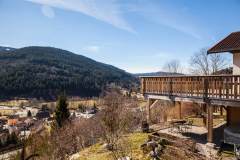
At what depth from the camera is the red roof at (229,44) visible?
51.8ft

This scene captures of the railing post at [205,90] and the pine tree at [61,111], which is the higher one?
the railing post at [205,90]

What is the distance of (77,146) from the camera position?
103 ft

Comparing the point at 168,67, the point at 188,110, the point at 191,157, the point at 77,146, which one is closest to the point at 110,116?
the point at 77,146

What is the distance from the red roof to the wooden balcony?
8.44ft

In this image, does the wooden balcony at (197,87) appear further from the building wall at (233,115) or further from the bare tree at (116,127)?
the bare tree at (116,127)

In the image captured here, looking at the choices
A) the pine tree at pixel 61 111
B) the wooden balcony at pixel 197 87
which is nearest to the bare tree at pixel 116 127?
the wooden balcony at pixel 197 87

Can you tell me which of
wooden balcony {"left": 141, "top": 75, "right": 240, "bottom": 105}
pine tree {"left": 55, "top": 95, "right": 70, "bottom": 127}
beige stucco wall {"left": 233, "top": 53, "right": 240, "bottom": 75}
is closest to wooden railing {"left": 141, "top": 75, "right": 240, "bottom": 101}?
wooden balcony {"left": 141, "top": 75, "right": 240, "bottom": 105}

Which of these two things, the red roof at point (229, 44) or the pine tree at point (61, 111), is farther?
the pine tree at point (61, 111)

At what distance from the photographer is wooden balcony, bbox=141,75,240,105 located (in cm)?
1333

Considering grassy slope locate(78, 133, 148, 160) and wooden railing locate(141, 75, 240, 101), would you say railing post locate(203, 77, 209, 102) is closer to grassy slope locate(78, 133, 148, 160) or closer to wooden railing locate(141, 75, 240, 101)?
wooden railing locate(141, 75, 240, 101)

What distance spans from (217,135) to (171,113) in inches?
450

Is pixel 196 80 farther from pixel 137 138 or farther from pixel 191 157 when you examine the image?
pixel 137 138

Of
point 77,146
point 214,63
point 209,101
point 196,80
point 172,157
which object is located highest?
point 214,63

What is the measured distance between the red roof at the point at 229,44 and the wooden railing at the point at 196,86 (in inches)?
101
